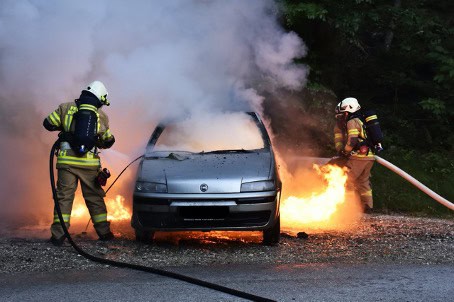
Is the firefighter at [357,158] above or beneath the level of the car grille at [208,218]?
above

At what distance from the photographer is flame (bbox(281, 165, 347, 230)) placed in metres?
8.81

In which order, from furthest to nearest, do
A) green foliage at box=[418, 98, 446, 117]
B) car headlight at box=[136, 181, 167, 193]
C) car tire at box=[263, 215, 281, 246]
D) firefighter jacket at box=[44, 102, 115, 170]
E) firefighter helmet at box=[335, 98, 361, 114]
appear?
1. green foliage at box=[418, 98, 446, 117]
2. firefighter helmet at box=[335, 98, 361, 114]
3. firefighter jacket at box=[44, 102, 115, 170]
4. car tire at box=[263, 215, 281, 246]
5. car headlight at box=[136, 181, 167, 193]

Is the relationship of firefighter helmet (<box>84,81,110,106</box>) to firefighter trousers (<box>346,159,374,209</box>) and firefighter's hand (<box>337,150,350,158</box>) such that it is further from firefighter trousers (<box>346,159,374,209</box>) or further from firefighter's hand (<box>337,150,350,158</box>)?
firefighter trousers (<box>346,159,374,209</box>)

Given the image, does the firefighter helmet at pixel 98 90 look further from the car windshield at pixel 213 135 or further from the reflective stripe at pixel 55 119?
the car windshield at pixel 213 135

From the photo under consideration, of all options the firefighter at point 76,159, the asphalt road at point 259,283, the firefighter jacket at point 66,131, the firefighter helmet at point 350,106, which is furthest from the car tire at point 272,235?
the firefighter helmet at point 350,106

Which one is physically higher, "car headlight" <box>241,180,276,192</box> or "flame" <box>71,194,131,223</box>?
"car headlight" <box>241,180,276,192</box>

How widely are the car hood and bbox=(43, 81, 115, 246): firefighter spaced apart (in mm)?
696

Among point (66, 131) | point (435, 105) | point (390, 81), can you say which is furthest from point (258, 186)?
point (390, 81)

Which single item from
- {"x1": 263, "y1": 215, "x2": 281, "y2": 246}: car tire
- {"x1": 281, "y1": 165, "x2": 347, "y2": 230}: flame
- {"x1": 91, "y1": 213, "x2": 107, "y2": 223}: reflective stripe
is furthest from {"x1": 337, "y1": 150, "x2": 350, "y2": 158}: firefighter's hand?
{"x1": 91, "y1": 213, "x2": 107, "y2": 223}: reflective stripe

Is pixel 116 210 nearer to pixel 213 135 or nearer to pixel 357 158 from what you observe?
pixel 213 135

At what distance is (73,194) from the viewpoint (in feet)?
23.5

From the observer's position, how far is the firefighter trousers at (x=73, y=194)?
7.02 metres

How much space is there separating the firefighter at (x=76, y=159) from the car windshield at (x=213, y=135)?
80cm

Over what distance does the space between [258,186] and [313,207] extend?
2835 mm
